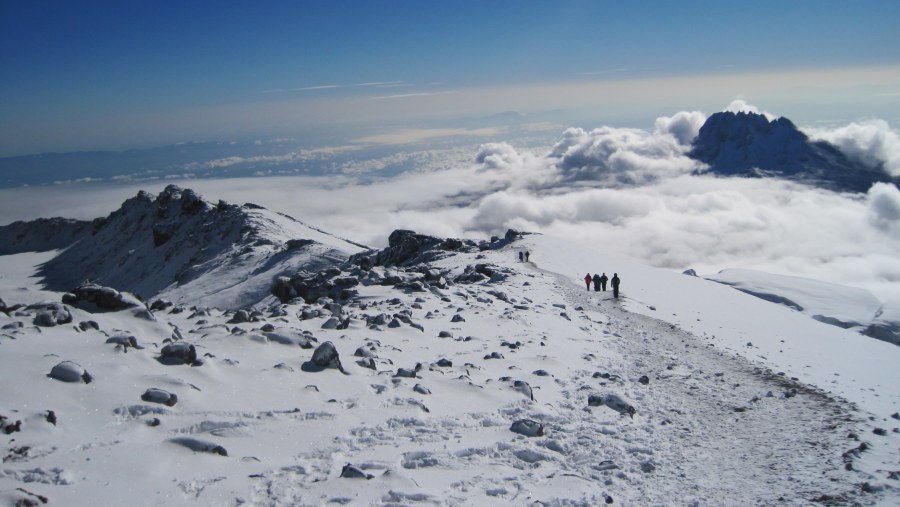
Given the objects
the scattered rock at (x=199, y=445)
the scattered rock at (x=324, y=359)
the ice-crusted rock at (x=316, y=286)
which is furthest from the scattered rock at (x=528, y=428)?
the ice-crusted rock at (x=316, y=286)

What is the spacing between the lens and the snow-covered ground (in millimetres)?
6031

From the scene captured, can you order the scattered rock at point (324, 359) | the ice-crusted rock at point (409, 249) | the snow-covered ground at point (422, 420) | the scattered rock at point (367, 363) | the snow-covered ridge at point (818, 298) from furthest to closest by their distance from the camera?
the ice-crusted rock at point (409, 249), the snow-covered ridge at point (818, 298), the scattered rock at point (367, 363), the scattered rock at point (324, 359), the snow-covered ground at point (422, 420)

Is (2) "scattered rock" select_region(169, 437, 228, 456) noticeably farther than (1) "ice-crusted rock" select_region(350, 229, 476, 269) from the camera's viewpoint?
No

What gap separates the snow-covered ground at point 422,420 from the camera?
603 centimetres

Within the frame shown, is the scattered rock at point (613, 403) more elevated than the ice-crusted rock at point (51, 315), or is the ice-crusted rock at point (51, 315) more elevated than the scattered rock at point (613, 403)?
the ice-crusted rock at point (51, 315)

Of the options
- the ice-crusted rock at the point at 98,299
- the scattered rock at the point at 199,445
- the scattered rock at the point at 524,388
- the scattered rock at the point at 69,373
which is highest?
the ice-crusted rock at the point at 98,299

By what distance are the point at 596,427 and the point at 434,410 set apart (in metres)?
3.00

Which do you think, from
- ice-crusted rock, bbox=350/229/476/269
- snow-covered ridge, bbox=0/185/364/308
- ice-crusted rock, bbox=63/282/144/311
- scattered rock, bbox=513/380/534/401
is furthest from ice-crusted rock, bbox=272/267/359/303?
snow-covered ridge, bbox=0/185/364/308

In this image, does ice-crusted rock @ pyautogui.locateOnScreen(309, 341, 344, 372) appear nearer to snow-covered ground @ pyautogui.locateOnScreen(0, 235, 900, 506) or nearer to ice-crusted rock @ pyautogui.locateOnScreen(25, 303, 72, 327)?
snow-covered ground @ pyautogui.locateOnScreen(0, 235, 900, 506)

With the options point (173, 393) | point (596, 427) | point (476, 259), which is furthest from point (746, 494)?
point (476, 259)

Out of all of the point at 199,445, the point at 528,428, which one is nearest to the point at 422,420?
the point at 528,428

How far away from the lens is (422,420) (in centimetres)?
862

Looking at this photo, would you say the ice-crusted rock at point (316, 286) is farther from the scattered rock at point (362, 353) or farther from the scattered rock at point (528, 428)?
the scattered rock at point (528, 428)

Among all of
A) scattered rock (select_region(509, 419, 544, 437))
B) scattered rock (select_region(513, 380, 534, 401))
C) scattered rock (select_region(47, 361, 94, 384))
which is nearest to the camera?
scattered rock (select_region(47, 361, 94, 384))
